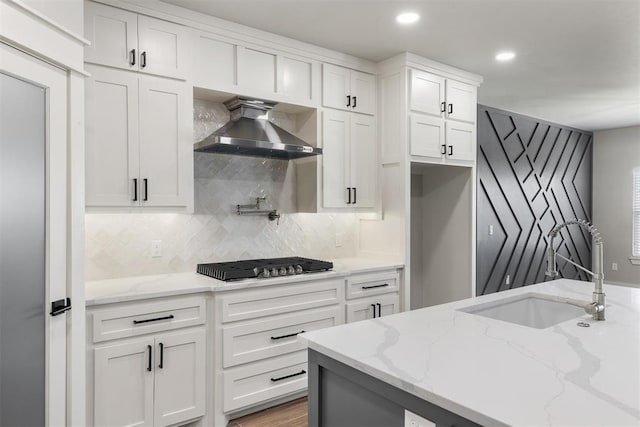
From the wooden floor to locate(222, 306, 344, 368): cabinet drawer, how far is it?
406 millimetres

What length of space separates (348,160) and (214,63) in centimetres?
135

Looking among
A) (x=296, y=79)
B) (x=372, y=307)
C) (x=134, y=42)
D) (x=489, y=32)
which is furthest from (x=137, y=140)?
(x=489, y=32)

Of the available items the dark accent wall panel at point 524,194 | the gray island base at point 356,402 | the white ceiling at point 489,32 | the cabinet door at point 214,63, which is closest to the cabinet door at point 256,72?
the cabinet door at point 214,63

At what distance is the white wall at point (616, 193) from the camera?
6898 mm

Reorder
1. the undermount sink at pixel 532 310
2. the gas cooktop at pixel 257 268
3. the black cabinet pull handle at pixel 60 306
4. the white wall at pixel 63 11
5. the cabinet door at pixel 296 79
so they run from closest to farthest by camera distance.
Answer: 1. the white wall at pixel 63 11
2. the black cabinet pull handle at pixel 60 306
3. the undermount sink at pixel 532 310
4. the gas cooktop at pixel 257 268
5. the cabinet door at pixel 296 79

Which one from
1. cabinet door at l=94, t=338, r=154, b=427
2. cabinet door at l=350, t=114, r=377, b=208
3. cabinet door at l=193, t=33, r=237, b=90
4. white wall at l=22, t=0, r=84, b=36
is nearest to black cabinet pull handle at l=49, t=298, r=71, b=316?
cabinet door at l=94, t=338, r=154, b=427

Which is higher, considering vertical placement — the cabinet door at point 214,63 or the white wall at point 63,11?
the cabinet door at point 214,63

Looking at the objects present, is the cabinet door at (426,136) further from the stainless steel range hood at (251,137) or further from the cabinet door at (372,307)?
the cabinet door at (372,307)

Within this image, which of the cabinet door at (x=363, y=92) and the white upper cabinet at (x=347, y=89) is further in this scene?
the cabinet door at (x=363, y=92)

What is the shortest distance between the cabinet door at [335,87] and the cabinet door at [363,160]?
17 cm

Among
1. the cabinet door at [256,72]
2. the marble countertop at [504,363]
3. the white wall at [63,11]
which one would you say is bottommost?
the marble countertop at [504,363]

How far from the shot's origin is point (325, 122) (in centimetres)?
358

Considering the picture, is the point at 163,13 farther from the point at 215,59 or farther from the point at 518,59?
the point at 518,59

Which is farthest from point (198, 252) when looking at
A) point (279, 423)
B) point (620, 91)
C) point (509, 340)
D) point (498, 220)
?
point (620, 91)
